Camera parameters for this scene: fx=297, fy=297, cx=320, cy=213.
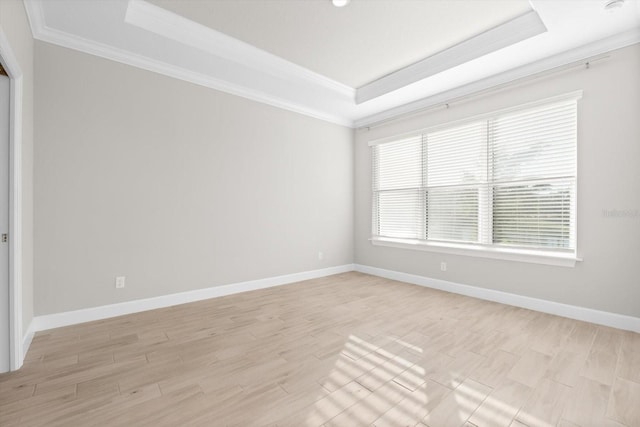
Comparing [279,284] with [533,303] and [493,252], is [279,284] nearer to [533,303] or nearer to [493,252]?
[493,252]

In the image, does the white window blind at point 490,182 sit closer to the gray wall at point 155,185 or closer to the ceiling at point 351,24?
the ceiling at point 351,24

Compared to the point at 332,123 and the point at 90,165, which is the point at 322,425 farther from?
the point at 332,123

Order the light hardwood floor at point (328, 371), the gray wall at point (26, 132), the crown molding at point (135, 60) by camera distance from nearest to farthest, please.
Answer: the light hardwood floor at point (328, 371), the gray wall at point (26, 132), the crown molding at point (135, 60)

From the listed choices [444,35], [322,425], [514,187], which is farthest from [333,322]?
[444,35]

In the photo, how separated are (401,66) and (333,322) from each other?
3338 millimetres

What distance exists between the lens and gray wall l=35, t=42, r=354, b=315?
9.62 ft

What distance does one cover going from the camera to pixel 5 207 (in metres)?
2.10

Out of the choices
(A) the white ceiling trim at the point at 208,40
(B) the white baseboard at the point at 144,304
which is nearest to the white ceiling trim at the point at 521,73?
(A) the white ceiling trim at the point at 208,40

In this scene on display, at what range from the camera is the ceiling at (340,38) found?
107 inches

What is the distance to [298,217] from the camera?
193 inches

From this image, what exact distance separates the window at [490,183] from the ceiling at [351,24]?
1.22 m

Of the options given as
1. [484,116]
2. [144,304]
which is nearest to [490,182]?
[484,116]

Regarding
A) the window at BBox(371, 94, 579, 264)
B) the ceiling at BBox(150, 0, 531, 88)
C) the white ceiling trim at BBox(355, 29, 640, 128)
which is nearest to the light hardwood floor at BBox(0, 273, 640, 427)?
the window at BBox(371, 94, 579, 264)

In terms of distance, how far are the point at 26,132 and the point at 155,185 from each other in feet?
3.89
